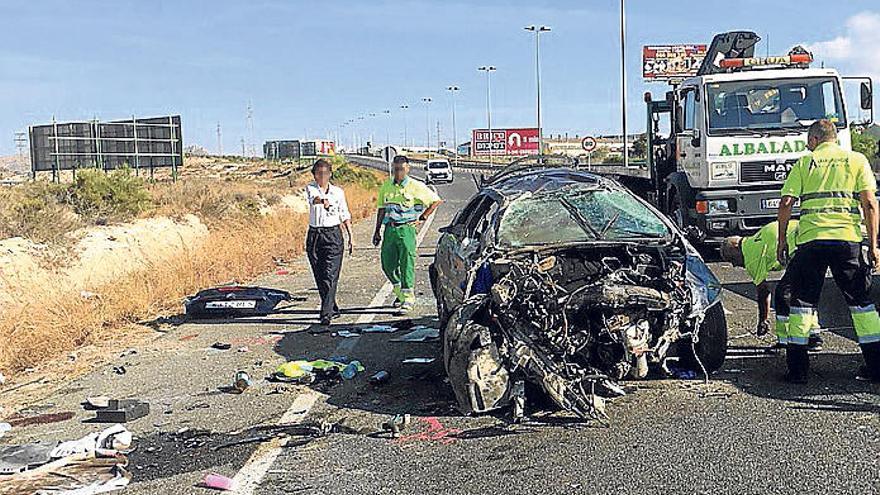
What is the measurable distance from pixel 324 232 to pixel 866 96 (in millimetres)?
8012

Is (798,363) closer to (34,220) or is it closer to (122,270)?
(122,270)

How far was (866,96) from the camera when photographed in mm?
13469

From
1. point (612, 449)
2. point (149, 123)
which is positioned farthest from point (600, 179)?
point (149, 123)

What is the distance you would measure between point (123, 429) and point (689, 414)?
141 inches

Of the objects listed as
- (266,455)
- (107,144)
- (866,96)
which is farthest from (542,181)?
(107,144)

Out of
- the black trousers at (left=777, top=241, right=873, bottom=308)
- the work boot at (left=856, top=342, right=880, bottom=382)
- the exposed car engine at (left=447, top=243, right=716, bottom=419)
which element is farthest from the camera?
the black trousers at (left=777, top=241, right=873, bottom=308)

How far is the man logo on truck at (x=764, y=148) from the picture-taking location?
1354cm

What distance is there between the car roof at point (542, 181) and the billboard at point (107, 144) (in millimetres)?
34400

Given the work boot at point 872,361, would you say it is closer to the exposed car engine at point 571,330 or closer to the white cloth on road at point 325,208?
the exposed car engine at point 571,330

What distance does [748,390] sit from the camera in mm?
6746

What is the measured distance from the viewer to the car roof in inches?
318

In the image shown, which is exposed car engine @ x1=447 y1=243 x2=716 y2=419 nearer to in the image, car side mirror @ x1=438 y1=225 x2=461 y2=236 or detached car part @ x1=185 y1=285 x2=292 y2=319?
car side mirror @ x1=438 y1=225 x2=461 y2=236

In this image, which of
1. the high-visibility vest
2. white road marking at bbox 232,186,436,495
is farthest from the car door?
the high-visibility vest

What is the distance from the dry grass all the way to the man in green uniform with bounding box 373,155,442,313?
8.90 ft
